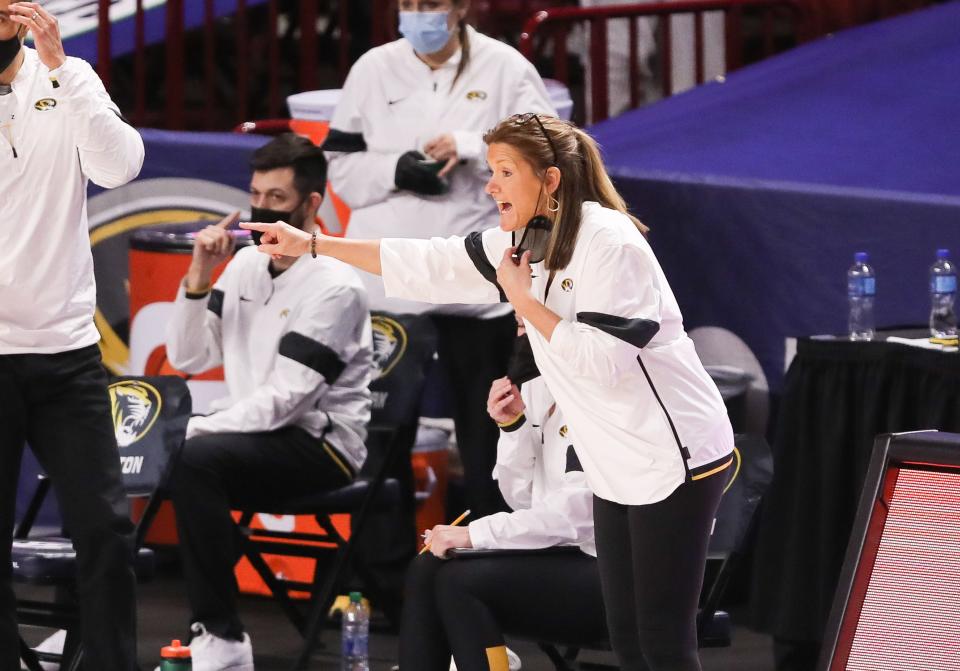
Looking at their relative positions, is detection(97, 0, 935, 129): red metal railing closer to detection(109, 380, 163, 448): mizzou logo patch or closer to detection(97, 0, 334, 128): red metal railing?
detection(97, 0, 334, 128): red metal railing

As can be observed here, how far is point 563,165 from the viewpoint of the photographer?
3.74 meters

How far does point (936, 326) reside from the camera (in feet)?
17.8

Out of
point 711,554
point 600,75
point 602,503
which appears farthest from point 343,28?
point 602,503

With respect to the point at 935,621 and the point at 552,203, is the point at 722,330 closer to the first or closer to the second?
the point at 552,203

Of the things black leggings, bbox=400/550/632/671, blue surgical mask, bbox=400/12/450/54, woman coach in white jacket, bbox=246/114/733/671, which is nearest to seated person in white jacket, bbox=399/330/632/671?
black leggings, bbox=400/550/632/671

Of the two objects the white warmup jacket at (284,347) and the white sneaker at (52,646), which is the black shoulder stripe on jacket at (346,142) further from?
the white sneaker at (52,646)

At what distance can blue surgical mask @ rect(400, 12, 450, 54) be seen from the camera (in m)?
5.98

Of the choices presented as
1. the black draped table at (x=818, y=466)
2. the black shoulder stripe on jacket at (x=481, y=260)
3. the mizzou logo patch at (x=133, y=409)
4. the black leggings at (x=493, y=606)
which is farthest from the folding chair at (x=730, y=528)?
the mizzou logo patch at (x=133, y=409)

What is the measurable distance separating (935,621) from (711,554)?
2005mm

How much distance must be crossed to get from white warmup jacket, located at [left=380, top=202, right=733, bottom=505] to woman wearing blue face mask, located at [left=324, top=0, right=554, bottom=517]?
2.15 metres

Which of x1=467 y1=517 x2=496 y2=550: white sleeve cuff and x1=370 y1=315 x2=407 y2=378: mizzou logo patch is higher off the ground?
x1=467 y1=517 x2=496 y2=550: white sleeve cuff

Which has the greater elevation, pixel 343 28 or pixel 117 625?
pixel 343 28

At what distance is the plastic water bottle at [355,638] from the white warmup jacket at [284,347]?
47 centimetres

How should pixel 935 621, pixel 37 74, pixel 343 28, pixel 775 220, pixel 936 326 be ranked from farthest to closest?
pixel 343 28
pixel 775 220
pixel 936 326
pixel 37 74
pixel 935 621
